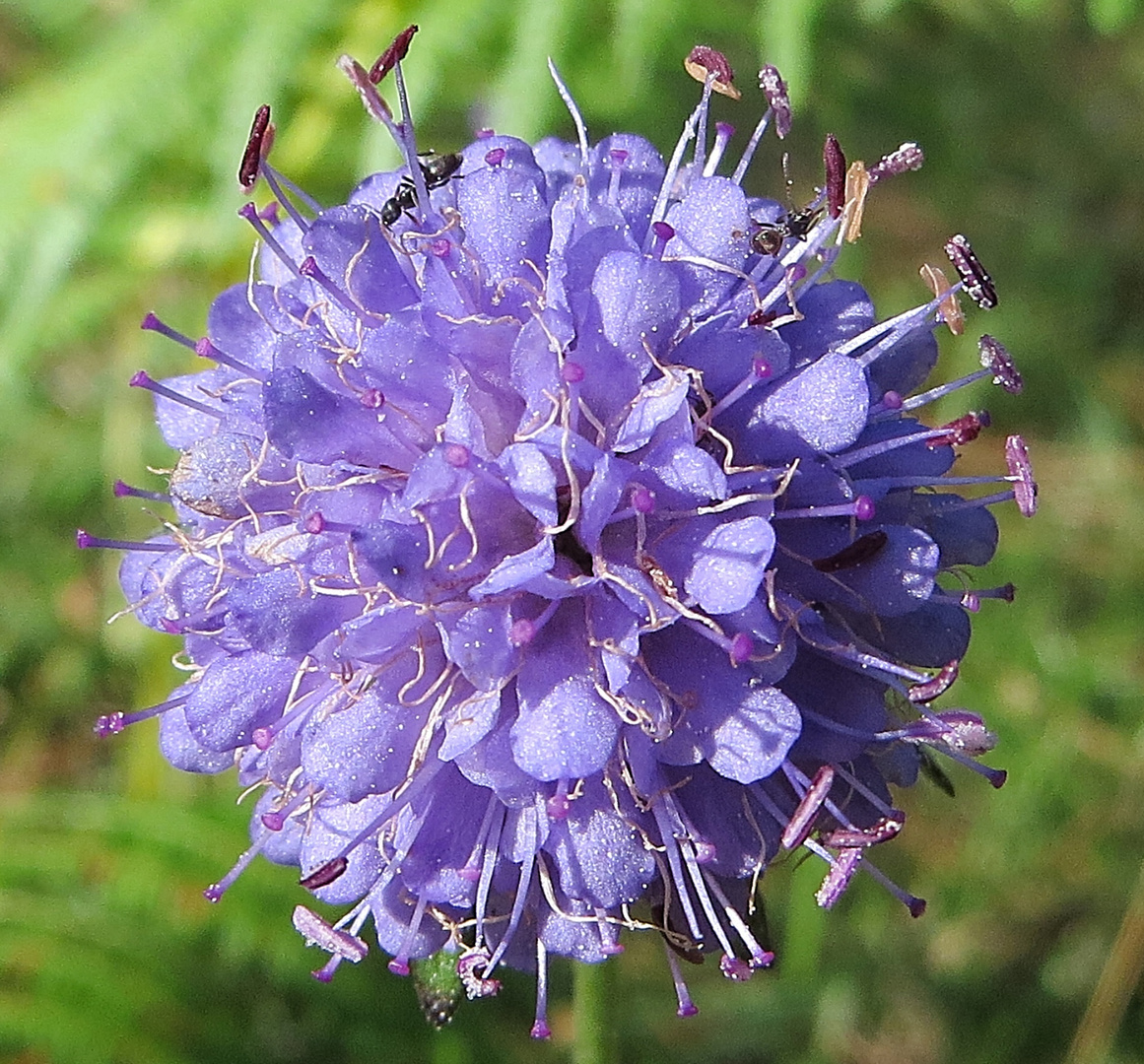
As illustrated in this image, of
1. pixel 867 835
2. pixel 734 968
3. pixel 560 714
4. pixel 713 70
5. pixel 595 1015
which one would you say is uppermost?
pixel 713 70

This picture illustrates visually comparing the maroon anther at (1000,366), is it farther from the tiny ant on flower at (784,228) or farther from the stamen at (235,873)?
the stamen at (235,873)

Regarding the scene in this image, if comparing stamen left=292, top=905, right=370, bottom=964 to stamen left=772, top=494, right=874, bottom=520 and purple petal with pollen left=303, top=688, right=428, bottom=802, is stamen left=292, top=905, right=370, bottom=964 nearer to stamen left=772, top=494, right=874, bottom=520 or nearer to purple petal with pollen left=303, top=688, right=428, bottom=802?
purple petal with pollen left=303, top=688, right=428, bottom=802

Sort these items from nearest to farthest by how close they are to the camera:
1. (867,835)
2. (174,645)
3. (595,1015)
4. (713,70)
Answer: (867,835) < (713,70) < (595,1015) < (174,645)

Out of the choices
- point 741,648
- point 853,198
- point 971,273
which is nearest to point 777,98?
point 853,198

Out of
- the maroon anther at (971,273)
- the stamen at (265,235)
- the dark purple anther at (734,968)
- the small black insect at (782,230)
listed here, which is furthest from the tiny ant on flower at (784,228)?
the dark purple anther at (734,968)

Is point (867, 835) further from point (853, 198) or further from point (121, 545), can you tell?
point (121, 545)

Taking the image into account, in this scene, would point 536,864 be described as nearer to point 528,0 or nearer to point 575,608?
point 575,608
